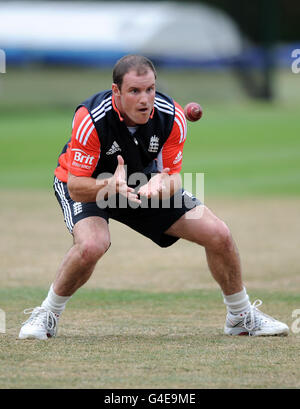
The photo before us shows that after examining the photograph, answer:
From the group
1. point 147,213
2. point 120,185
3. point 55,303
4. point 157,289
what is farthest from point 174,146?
point 157,289

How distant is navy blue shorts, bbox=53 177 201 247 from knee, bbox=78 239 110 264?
0.34 metres

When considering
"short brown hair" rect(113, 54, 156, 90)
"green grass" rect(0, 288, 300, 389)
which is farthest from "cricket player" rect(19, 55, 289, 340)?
"green grass" rect(0, 288, 300, 389)

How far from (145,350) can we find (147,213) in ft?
3.91

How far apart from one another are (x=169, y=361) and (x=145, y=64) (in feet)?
7.40

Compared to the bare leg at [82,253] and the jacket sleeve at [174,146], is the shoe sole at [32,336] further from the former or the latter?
the jacket sleeve at [174,146]

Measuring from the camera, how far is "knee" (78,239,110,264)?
6.64 meters

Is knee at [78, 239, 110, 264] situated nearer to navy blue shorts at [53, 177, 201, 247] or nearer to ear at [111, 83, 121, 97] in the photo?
navy blue shorts at [53, 177, 201, 247]

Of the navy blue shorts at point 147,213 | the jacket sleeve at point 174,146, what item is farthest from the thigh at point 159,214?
the jacket sleeve at point 174,146

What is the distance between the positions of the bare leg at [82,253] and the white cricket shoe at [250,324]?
1.29m

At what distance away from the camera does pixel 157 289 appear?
30.9 ft

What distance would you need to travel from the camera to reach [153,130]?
688cm

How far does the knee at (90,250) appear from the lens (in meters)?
6.64

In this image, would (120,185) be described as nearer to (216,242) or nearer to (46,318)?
(216,242)
